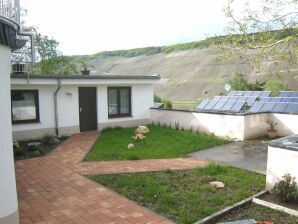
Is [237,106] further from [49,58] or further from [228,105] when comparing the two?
[49,58]

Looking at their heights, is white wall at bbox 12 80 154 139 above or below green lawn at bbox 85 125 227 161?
above

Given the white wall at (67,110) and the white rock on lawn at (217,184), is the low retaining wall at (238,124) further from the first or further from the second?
the white rock on lawn at (217,184)

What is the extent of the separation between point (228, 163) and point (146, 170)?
2.57 meters

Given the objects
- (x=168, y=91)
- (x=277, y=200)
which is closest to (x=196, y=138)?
(x=277, y=200)

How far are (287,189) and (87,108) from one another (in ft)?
35.1

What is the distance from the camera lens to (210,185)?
6.89 meters

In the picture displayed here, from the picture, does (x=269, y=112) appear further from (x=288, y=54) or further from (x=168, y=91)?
(x=168, y=91)

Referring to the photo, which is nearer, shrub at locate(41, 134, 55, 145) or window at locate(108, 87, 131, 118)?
shrub at locate(41, 134, 55, 145)

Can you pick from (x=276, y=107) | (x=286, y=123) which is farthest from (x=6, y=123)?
(x=276, y=107)

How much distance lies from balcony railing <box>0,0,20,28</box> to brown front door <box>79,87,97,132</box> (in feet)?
32.5

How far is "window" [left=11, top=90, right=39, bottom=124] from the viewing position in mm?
12688

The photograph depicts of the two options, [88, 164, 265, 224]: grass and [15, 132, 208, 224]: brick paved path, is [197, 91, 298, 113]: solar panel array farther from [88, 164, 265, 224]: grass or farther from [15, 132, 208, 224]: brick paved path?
[88, 164, 265, 224]: grass

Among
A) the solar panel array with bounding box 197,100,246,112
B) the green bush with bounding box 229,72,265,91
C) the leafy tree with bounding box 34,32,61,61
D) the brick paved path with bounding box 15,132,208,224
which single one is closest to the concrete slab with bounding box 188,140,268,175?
the brick paved path with bounding box 15,132,208,224

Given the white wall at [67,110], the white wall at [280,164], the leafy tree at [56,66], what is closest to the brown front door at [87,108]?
the white wall at [67,110]
